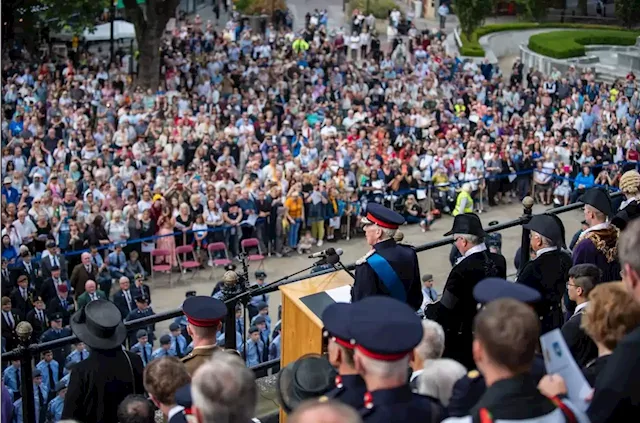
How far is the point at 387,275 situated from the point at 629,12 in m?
33.6

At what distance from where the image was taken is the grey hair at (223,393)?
4.28 meters

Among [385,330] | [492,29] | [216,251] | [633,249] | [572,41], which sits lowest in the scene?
[216,251]

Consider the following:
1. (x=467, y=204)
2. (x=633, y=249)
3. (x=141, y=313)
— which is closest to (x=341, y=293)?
(x=633, y=249)

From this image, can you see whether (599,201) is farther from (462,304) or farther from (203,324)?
(203,324)

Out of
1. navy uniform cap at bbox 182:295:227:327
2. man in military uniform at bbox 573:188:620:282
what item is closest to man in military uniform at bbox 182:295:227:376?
navy uniform cap at bbox 182:295:227:327

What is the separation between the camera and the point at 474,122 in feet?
95.7

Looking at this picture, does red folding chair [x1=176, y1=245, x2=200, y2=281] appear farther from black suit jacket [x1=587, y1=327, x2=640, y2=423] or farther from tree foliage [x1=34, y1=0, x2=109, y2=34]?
black suit jacket [x1=587, y1=327, x2=640, y2=423]

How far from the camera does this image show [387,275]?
6.74 metres

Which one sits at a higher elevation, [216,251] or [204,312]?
[204,312]

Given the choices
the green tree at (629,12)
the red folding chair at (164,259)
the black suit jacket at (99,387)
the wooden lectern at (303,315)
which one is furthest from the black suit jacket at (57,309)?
the green tree at (629,12)

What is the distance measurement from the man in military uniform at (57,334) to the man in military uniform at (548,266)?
788 centimetres

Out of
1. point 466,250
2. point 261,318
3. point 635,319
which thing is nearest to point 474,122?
point 261,318

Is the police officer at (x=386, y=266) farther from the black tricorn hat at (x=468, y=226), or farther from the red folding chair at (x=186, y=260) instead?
the red folding chair at (x=186, y=260)

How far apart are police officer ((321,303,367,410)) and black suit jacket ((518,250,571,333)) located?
286 cm
